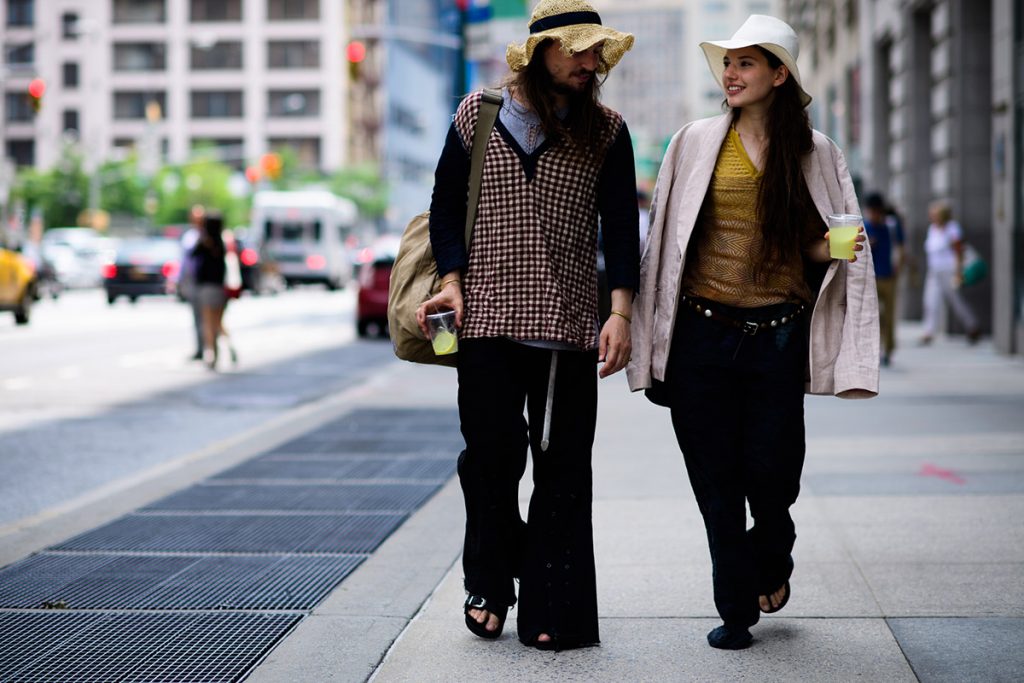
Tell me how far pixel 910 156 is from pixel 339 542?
17.4 metres

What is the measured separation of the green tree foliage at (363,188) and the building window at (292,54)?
30.9 ft

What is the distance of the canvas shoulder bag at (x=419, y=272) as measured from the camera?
4254mm

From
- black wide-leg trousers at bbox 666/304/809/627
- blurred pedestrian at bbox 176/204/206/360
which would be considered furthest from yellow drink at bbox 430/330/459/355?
blurred pedestrian at bbox 176/204/206/360

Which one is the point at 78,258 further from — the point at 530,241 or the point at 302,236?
the point at 530,241

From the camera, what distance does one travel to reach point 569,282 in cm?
432

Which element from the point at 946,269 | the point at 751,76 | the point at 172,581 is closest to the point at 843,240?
the point at 751,76

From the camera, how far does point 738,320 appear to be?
4.33m

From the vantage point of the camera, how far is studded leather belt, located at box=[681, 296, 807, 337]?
4324 mm

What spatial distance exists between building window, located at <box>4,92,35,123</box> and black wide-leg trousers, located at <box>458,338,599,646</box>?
96678 mm

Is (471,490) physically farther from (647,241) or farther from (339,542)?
(339,542)

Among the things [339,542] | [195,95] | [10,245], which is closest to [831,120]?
[10,245]

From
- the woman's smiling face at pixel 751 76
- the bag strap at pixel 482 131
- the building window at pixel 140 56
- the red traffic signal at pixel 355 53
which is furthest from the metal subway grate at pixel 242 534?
the building window at pixel 140 56

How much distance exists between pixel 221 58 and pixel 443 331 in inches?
3702

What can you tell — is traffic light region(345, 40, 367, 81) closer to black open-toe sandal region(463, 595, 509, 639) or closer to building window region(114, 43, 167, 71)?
black open-toe sandal region(463, 595, 509, 639)
